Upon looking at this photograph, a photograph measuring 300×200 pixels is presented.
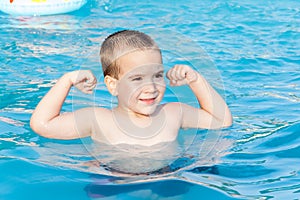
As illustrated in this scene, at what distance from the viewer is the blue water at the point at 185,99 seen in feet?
11.6

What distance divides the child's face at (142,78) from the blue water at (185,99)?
12.3 inches

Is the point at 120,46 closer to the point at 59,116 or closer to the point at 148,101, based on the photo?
the point at 148,101

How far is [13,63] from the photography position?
7004 mm

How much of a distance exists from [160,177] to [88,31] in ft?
19.2

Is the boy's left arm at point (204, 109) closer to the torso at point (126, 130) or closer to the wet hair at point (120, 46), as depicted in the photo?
the torso at point (126, 130)

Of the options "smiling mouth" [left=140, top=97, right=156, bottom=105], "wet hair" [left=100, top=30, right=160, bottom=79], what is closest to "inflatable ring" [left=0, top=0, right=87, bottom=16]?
"wet hair" [left=100, top=30, right=160, bottom=79]

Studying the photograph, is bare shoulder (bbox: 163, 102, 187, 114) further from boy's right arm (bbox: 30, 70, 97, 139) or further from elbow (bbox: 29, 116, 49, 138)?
elbow (bbox: 29, 116, 49, 138)

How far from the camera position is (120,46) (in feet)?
12.1

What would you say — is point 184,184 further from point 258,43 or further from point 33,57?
point 258,43

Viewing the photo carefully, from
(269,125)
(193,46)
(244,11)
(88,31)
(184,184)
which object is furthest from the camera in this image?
(244,11)

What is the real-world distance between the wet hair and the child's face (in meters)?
0.03

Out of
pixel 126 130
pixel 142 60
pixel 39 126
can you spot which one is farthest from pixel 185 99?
pixel 39 126

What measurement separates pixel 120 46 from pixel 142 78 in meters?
0.26

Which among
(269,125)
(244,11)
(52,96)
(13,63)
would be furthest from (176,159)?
(244,11)
